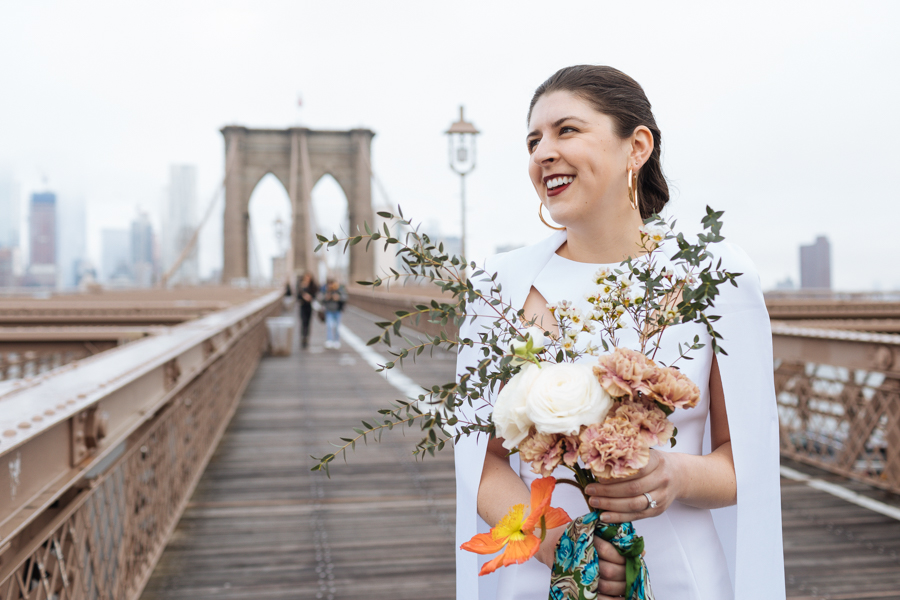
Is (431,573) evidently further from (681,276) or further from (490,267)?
(681,276)

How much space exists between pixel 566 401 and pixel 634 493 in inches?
9.2

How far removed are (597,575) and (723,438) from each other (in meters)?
0.40

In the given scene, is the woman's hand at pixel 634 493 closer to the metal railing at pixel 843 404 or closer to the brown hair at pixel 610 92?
the brown hair at pixel 610 92

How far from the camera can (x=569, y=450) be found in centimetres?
98

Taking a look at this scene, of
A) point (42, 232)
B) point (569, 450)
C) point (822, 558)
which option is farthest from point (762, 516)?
point (42, 232)

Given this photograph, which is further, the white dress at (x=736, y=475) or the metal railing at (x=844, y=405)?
the metal railing at (x=844, y=405)

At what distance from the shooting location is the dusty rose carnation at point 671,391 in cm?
96

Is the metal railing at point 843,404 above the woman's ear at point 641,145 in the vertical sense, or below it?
below

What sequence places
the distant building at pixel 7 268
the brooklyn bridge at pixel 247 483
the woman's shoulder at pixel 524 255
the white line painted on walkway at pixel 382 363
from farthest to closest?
1. the distant building at pixel 7 268
2. the white line painted on walkway at pixel 382 363
3. the brooklyn bridge at pixel 247 483
4. the woman's shoulder at pixel 524 255

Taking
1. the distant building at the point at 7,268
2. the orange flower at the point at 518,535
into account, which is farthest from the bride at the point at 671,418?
the distant building at the point at 7,268

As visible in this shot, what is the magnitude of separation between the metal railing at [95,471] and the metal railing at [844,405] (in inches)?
140

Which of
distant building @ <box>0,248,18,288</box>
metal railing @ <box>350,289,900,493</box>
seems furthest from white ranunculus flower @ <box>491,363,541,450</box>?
distant building @ <box>0,248,18,288</box>

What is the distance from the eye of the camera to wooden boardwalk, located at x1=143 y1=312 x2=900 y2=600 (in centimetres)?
284

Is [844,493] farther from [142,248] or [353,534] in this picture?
[142,248]
